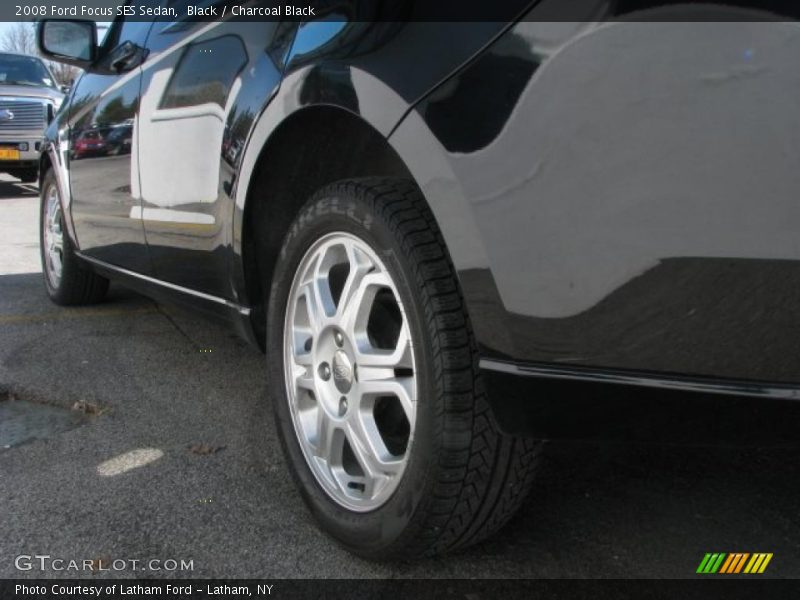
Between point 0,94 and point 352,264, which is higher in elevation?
point 352,264

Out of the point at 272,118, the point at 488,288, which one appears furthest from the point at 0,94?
the point at 488,288

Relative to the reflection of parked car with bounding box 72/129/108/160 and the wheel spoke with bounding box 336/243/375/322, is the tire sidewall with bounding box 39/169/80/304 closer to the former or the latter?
the reflection of parked car with bounding box 72/129/108/160

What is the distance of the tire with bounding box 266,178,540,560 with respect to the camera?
158cm

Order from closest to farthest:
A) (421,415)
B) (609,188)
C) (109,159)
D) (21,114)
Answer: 1. (609,188)
2. (421,415)
3. (109,159)
4. (21,114)

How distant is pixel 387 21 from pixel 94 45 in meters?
2.47

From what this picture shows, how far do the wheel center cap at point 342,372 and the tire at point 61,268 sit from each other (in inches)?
103

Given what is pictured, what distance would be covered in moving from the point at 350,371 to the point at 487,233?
576 mm

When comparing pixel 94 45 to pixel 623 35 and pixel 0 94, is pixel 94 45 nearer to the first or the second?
pixel 623 35

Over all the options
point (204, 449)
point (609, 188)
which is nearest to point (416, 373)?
point (609, 188)

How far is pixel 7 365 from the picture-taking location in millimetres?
3365

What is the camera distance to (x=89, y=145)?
348 centimetres

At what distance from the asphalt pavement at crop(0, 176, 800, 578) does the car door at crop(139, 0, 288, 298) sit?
0.49 meters

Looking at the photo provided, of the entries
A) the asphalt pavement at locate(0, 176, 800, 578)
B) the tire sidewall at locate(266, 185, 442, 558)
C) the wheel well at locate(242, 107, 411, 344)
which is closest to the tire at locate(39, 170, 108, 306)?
the asphalt pavement at locate(0, 176, 800, 578)

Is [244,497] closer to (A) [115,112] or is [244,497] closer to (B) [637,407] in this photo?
(B) [637,407]
